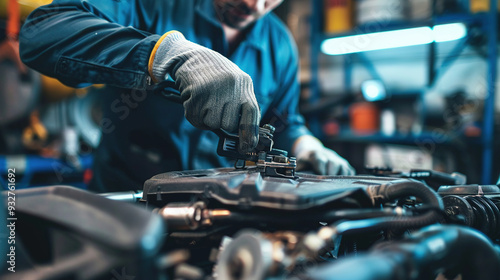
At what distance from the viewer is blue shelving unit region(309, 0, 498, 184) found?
2279mm

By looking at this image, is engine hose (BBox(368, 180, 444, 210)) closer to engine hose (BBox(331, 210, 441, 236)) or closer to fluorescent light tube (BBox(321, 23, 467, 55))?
engine hose (BBox(331, 210, 441, 236))

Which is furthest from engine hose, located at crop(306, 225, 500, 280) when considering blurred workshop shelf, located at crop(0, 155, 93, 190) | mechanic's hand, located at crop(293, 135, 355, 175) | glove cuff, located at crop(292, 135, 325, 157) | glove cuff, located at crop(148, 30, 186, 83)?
blurred workshop shelf, located at crop(0, 155, 93, 190)

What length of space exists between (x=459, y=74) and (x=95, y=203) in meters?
3.08

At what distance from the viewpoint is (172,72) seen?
77cm

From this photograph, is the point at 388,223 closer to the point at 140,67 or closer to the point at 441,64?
the point at 140,67

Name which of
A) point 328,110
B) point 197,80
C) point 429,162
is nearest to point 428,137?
point 429,162

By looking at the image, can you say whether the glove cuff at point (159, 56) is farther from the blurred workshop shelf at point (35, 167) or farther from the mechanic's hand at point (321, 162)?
the blurred workshop shelf at point (35, 167)

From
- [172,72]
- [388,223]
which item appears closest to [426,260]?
[388,223]

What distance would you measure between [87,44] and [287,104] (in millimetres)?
925

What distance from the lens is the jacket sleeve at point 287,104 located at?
1.49 metres

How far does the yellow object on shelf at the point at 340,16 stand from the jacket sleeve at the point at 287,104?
1.54 metres

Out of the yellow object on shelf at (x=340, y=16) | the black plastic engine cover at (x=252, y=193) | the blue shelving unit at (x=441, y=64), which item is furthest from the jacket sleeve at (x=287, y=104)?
the yellow object on shelf at (x=340, y=16)

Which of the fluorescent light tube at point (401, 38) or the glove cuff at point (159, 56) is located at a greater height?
the fluorescent light tube at point (401, 38)

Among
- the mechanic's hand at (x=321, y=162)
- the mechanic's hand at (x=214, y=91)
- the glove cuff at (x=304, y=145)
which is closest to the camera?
the mechanic's hand at (x=214, y=91)
